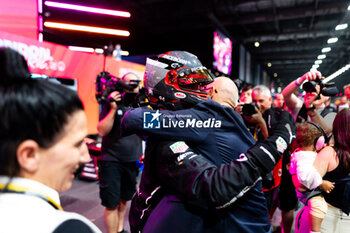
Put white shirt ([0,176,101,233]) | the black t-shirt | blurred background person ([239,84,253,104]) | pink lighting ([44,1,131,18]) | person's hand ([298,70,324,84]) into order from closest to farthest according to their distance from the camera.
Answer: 1. white shirt ([0,176,101,233])
2. person's hand ([298,70,324,84])
3. the black t-shirt
4. blurred background person ([239,84,253,104])
5. pink lighting ([44,1,131,18])

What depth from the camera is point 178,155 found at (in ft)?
3.74

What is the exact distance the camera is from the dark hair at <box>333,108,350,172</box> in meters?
1.89

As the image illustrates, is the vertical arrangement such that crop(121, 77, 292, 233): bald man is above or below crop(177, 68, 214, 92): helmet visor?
below


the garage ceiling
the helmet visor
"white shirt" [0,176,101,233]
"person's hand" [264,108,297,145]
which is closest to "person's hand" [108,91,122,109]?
the helmet visor

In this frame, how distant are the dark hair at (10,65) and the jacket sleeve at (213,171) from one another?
0.72 metres

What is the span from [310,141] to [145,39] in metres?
11.3

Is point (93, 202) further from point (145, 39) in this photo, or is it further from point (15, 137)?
point (145, 39)

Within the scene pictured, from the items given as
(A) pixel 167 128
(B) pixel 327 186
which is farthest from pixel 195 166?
(B) pixel 327 186

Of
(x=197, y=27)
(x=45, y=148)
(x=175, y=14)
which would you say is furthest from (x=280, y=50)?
(x=45, y=148)

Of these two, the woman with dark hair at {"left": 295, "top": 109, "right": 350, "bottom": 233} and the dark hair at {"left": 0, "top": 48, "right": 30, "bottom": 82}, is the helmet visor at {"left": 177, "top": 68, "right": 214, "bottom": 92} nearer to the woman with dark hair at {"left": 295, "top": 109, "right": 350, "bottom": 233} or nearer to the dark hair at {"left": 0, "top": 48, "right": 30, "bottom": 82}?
the dark hair at {"left": 0, "top": 48, "right": 30, "bottom": 82}

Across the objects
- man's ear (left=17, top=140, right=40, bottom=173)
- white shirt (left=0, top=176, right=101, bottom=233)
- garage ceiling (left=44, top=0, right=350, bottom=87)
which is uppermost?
garage ceiling (left=44, top=0, right=350, bottom=87)

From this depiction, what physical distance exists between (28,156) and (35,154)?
0.06 feet

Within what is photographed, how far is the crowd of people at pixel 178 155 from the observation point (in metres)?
0.64

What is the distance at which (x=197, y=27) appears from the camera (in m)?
11.9
